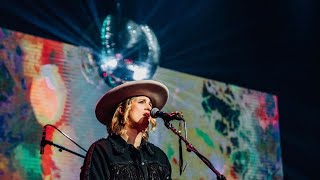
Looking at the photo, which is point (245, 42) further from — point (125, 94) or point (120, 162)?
point (120, 162)

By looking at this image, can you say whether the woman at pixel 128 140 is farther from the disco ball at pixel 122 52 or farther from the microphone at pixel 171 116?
the disco ball at pixel 122 52

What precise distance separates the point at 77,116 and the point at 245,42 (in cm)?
309

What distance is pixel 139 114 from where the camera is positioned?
284 centimetres

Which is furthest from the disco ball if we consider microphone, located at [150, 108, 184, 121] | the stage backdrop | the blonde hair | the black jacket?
microphone, located at [150, 108, 184, 121]

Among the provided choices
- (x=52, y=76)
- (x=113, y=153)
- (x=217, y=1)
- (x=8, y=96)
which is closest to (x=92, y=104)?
(x=52, y=76)

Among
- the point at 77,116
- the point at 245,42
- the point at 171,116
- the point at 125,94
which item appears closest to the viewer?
the point at 171,116

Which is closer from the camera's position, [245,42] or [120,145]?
[120,145]

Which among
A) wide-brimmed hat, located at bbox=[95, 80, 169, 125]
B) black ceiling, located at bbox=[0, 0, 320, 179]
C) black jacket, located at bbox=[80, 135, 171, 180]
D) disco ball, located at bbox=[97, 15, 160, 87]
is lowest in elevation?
black jacket, located at bbox=[80, 135, 171, 180]

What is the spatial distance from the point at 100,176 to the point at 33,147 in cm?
177

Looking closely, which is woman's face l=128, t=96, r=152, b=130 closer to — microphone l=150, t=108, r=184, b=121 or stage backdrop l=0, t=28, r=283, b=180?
microphone l=150, t=108, r=184, b=121

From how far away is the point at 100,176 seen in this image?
2568mm

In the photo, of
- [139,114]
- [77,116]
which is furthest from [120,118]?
[77,116]

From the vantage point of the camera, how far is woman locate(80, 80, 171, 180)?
8.60 feet

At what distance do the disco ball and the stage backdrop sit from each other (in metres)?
0.14
